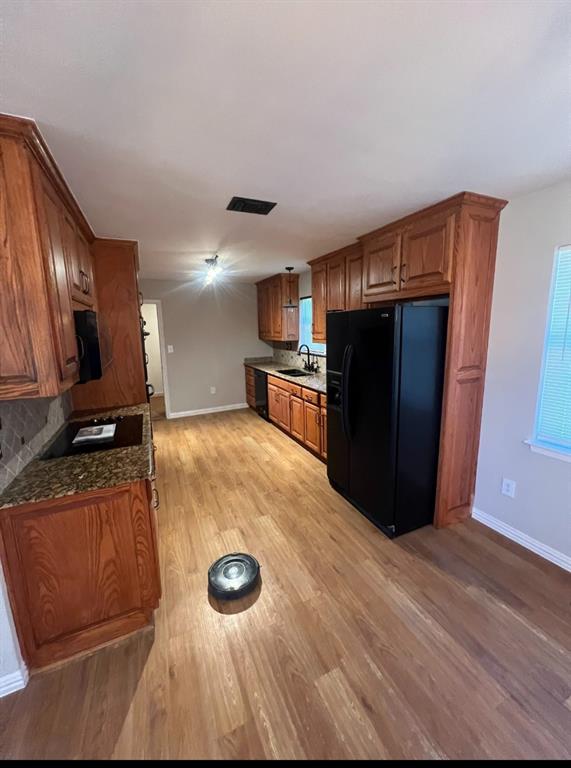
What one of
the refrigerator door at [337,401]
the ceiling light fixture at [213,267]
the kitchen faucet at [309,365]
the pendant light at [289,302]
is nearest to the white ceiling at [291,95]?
the refrigerator door at [337,401]

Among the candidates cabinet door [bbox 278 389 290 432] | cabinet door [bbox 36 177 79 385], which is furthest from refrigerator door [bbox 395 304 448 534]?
cabinet door [bbox 278 389 290 432]

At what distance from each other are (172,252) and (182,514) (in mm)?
2588

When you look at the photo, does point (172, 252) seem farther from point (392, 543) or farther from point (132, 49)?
point (392, 543)

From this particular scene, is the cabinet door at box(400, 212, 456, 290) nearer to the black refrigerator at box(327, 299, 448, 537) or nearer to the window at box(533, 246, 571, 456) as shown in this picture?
the black refrigerator at box(327, 299, 448, 537)

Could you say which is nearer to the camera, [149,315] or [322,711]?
[322,711]

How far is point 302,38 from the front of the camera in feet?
2.98

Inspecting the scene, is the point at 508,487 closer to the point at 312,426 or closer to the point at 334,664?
the point at 334,664

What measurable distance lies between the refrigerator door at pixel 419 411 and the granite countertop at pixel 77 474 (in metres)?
1.74

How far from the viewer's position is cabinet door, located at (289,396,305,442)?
4121 mm

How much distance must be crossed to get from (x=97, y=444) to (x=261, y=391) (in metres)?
3.55

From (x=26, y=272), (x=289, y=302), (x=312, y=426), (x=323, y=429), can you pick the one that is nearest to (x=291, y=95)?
(x=26, y=272)

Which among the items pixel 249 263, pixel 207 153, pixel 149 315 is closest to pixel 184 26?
pixel 207 153

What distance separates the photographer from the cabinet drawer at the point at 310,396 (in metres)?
3.73

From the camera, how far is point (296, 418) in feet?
13.9
